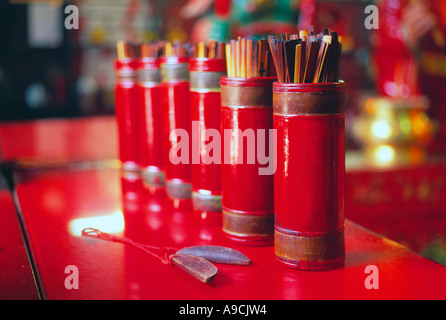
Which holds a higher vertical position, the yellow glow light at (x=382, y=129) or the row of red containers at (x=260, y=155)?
the row of red containers at (x=260, y=155)

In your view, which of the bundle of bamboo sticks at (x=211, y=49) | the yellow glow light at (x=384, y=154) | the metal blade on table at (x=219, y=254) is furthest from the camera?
the yellow glow light at (x=384, y=154)

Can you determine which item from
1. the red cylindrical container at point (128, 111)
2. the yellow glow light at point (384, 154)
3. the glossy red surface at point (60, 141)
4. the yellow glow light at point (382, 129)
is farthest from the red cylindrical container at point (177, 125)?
the yellow glow light at point (382, 129)

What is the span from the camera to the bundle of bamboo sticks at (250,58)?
0.87m

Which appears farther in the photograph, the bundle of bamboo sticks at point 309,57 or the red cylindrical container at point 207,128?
the red cylindrical container at point 207,128

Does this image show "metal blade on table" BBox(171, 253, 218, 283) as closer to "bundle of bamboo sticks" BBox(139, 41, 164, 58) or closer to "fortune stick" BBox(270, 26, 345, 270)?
"fortune stick" BBox(270, 26, 345, 270)

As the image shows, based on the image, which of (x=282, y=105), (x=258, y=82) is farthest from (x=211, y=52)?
(x=282, y=105)

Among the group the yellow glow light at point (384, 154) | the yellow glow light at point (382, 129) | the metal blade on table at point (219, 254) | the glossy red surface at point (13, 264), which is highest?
the metal blade on table at point (219, 254)

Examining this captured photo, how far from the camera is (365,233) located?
1021mm

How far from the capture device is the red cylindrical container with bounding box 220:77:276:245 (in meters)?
0.90

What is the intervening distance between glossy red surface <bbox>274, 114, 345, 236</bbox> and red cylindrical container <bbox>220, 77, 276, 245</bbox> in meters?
0.08

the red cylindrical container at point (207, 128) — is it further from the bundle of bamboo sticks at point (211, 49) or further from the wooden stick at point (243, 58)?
the wooden stick at point (243, 58)

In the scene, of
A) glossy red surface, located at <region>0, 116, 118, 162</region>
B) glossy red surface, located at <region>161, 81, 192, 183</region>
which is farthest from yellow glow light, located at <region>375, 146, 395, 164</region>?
glossy red surface, located at <region>161, 81, 192, 183</region>

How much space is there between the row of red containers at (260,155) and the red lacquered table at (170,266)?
0.04 m
